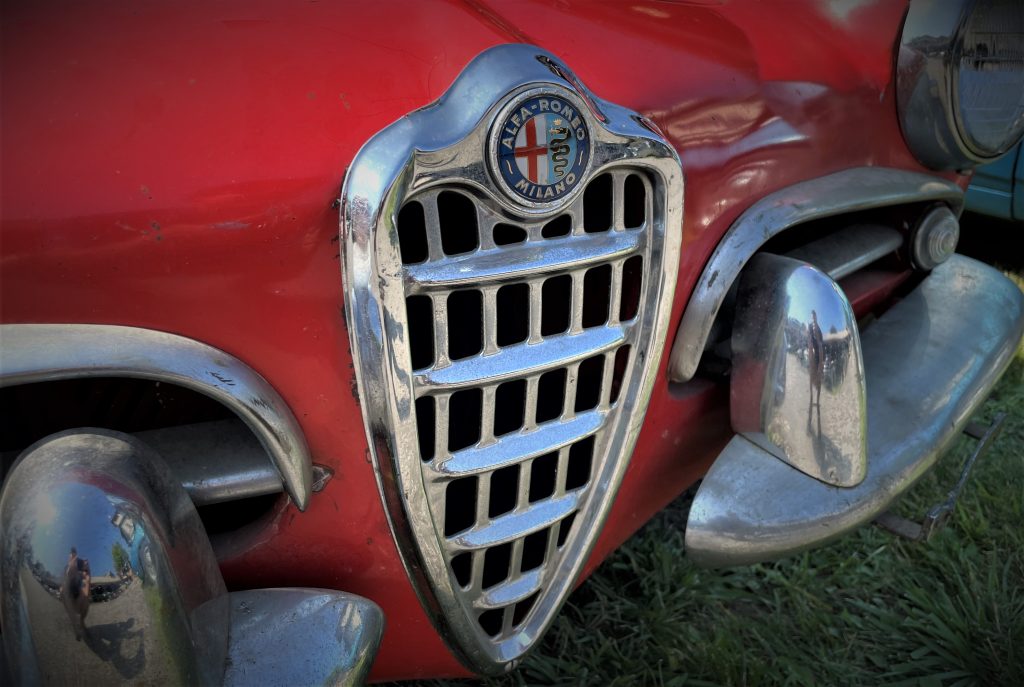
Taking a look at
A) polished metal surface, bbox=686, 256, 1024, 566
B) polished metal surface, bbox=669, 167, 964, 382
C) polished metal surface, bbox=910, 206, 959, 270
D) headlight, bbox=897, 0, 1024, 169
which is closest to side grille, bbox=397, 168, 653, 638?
polished metal surface, bbox=669, 167, 964, 382

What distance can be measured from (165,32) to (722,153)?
652mm

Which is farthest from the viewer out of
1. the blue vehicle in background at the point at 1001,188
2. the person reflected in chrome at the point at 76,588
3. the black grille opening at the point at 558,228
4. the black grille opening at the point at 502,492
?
the blue vehicle in background at the point at 1001,188

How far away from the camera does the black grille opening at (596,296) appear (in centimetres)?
106

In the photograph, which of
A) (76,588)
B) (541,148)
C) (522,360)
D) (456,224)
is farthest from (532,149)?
(76,588)

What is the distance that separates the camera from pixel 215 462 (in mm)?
893

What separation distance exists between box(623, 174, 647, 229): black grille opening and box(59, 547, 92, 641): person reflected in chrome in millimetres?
637

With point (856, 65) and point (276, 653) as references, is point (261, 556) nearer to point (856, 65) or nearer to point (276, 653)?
point (276, 653)

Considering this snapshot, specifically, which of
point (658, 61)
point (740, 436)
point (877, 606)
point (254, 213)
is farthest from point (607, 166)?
point (877, 606)

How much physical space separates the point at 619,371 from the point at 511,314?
0.56 feet

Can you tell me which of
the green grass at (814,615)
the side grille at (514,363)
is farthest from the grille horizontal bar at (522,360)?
the green grass at (814,615)

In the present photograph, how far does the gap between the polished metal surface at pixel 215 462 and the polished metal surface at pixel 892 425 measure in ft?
1.93

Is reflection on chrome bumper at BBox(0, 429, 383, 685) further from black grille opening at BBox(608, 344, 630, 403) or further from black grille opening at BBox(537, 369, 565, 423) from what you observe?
black grille opening at BBox(608, 344, 630, 403)

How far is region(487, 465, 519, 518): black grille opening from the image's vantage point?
1058 millimetres

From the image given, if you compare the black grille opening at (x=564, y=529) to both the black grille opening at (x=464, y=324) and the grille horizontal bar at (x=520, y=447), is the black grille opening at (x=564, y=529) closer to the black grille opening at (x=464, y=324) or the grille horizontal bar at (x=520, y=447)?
the grille horizontal bar at (x=520, y=447)
